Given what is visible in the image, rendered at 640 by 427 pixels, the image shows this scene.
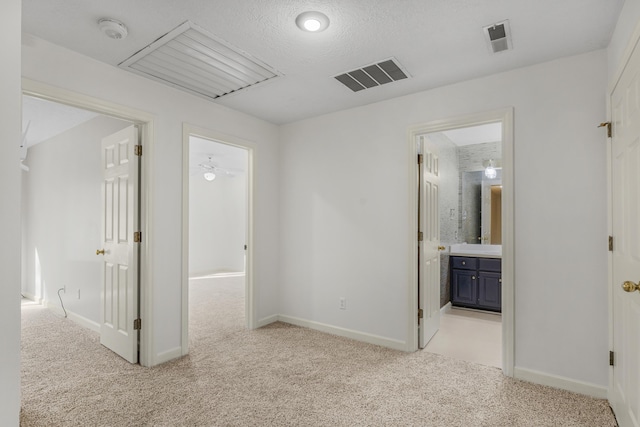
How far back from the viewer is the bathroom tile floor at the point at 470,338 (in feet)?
10.1

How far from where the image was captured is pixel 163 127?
115 inches

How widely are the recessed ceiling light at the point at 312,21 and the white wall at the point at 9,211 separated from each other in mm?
1330

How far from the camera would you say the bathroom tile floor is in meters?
3.08

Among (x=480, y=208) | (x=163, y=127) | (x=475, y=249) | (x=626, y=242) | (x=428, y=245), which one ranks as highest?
(x=163, y=127)

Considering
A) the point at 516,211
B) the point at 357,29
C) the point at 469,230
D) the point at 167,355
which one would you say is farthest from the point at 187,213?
the point at 469,230

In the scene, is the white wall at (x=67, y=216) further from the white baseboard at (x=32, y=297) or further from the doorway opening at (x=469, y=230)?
the doorway opening at (x=469, y=230)

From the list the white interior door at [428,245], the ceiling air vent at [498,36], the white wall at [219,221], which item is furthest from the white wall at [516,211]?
the white wall at [219,221]

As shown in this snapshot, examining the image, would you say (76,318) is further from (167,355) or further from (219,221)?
(219,221)

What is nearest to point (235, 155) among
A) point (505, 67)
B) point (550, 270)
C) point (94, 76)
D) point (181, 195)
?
point (181, 195)

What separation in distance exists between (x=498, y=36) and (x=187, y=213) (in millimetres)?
2797

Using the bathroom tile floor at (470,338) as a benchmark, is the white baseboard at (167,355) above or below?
above

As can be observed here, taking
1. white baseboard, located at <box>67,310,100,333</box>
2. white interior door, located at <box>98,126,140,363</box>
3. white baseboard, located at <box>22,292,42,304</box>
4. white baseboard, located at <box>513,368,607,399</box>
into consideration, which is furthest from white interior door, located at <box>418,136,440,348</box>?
white baseboard, located at <box>22,292,42,304</box>

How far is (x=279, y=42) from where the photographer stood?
A: 2.24 metres

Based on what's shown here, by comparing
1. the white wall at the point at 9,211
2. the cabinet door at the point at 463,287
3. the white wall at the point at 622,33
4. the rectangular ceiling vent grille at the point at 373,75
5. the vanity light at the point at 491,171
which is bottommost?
the cabinet door at the point at 463,287
